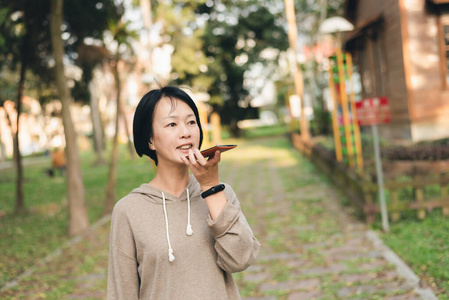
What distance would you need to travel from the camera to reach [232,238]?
6.83ft

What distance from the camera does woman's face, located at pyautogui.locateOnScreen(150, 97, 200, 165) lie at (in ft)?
7.34

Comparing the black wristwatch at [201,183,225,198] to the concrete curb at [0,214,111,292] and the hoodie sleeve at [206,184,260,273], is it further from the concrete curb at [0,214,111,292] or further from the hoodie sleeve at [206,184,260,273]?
the concrete curb at [0,214,111,292]

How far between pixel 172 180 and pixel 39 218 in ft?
36.0

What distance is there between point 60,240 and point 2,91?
1180cm

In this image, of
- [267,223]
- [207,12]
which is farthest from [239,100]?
[267,223]

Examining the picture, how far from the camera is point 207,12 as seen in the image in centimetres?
3531

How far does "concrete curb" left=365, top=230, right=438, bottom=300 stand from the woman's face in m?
3.50

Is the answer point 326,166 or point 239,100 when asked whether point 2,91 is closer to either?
point 326,166

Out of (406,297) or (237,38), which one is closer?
(406,297)

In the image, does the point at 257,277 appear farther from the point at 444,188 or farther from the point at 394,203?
the point at 444,188

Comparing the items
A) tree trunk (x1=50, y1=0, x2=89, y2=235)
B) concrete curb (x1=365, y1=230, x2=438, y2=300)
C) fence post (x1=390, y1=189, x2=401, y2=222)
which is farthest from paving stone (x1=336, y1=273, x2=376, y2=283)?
tree trunk (x1=50, y1=0, x2=89, y2=235)

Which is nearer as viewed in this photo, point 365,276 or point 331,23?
point 365,276

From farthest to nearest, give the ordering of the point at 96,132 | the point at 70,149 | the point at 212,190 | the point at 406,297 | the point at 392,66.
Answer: the point at 96,132 → the point at 392,66 → the point at 70,149 → the point at 406,297 → the point at 212,190

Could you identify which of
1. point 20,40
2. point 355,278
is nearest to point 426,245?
point 355,278
